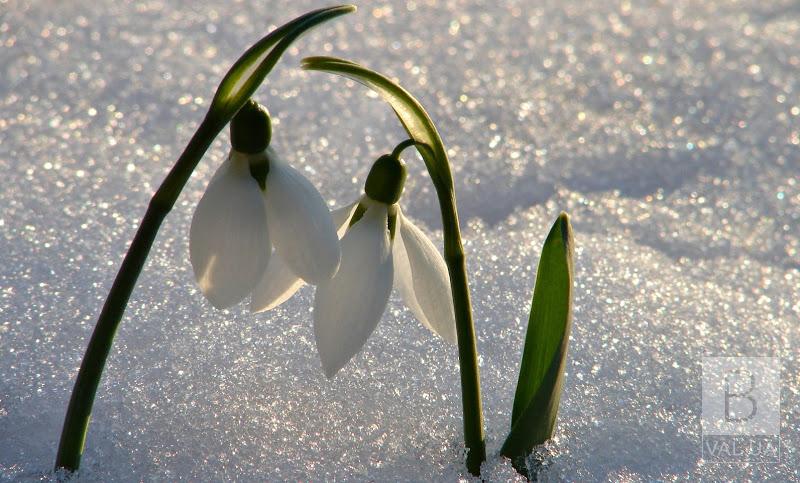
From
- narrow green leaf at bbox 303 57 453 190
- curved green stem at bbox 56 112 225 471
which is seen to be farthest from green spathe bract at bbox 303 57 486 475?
curved green stem at bbox 56 112 225 471

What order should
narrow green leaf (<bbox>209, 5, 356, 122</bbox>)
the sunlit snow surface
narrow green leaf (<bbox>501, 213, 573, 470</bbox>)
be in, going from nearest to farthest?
narrow green leaf (<bbox>209, 5, 356, 122</bbox>) < narrow green leaf (<bbox>501, 213, 573, 470</bbox>) < the sunlit snow surface

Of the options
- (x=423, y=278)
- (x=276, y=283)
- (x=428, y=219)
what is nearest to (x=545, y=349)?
(x=423, y=278)

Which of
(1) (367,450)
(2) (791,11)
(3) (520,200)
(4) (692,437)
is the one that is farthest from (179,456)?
(2) (791,11)

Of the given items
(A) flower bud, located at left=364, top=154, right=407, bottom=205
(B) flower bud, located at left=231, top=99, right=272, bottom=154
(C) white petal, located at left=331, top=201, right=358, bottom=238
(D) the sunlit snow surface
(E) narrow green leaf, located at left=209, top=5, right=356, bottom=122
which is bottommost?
(D) the sunlit snow surface

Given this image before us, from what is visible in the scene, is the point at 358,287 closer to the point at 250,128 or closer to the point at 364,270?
the point at 364,270

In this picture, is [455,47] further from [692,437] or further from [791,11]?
[692,437]

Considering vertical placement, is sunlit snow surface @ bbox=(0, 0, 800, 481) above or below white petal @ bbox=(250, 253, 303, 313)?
below

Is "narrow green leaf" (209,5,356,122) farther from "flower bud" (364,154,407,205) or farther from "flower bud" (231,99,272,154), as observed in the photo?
"flower bud" (364,154,407,205)
